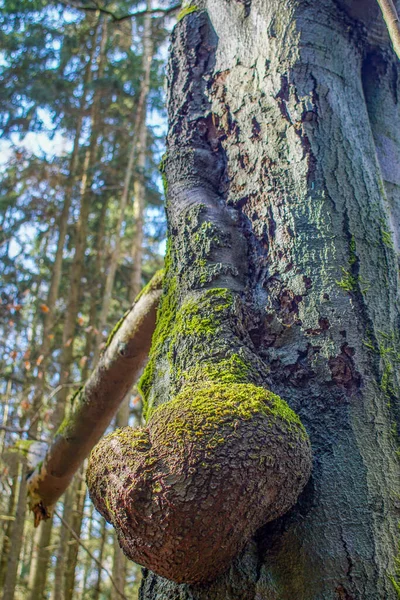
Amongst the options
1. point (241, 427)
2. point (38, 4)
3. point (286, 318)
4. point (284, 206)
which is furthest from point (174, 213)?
point (38, 4)

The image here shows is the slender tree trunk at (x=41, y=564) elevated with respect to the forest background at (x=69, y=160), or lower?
lower

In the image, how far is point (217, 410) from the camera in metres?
1.19

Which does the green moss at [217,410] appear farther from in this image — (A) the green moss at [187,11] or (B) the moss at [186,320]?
(A) the green moss at [187,11]

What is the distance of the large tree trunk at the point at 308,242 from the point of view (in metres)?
1.21

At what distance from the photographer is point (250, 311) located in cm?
156

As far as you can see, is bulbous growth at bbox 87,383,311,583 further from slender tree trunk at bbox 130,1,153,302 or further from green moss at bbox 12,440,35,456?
slender tree trunk at bbox 130,1,153,302

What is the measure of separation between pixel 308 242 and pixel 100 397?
63.5 inches

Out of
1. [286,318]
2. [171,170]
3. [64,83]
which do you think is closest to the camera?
[286,318]

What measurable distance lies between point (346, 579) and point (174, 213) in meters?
1.21

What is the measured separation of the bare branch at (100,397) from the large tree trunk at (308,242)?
75cm

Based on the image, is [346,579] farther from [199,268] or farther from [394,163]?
[394,163]

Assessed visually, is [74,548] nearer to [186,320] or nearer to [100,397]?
[100,397]

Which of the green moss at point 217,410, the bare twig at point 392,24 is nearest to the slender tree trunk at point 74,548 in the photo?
the green moss at point 217,410

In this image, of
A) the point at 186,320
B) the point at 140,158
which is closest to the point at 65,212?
→ the point at 140,158
